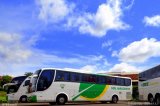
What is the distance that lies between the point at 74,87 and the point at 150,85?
6.36 metres

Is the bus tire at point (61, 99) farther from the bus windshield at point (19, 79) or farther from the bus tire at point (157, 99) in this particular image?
the bus tire at point (157, 99)

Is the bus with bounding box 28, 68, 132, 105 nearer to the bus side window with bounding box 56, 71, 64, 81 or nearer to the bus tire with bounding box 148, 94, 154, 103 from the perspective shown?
the bus side window with bounding box 56, 71, 64, 81

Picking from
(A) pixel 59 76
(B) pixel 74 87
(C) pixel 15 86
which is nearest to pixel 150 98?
(B) pixel 74 87

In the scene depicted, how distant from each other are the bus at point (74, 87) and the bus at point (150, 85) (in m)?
3.95

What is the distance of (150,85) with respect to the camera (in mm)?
26688

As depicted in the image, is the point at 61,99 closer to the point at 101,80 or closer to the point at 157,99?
the point at 101,80

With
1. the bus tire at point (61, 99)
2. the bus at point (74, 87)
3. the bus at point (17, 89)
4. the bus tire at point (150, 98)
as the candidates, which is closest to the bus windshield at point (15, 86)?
the bus at point (17, 89)

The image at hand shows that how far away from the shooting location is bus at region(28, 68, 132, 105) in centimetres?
A: 2636

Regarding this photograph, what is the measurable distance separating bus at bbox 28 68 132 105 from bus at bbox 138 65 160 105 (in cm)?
395

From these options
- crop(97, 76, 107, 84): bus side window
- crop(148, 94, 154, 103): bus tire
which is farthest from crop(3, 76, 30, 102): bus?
crop(148, 94, 154, 103): bus tire

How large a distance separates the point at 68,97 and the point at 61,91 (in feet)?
3.40

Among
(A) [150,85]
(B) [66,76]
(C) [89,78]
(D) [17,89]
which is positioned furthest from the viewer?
(D) [17,89]

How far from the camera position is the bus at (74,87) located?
2636cm

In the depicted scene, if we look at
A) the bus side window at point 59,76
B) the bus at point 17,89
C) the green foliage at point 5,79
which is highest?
the green foliage at point 5,79
